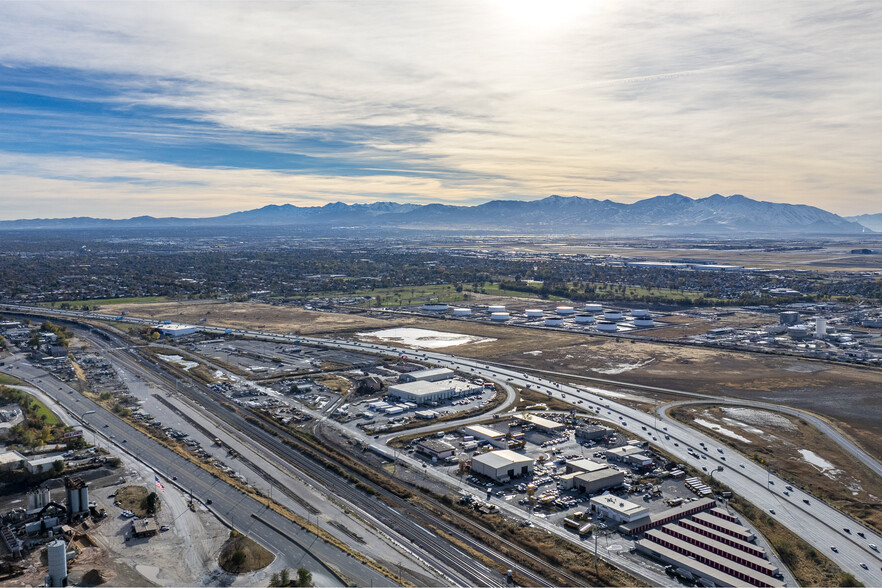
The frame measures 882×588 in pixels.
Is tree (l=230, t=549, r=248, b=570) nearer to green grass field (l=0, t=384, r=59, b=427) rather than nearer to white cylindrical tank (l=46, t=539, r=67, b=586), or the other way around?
white cylindrical tank (l=46, t=539, r=67, b=586)

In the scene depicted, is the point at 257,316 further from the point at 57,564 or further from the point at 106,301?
the point at 57,564

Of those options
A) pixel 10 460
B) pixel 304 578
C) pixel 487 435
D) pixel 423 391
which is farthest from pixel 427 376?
pixel 304 578

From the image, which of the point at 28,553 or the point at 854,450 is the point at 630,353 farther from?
the point at 28,553

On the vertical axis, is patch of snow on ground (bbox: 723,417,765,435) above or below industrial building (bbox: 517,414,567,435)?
below

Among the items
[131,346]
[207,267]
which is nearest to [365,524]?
[131,346]

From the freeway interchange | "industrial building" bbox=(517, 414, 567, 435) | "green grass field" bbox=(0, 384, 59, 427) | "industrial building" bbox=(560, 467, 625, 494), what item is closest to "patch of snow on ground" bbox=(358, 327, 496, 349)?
the freeway interchange

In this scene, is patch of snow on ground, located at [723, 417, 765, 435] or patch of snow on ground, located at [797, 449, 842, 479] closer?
patch of snow on ground, located at [797, 449, 842, 479]

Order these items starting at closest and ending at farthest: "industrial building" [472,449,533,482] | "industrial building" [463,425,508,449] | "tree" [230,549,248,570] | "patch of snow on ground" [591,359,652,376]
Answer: "tree" [230,549,248,570]
"industrial building" [472,449,533,482]
"industrial building" [463,425,508,449]
"patch of snow on ground" [591,359,652,376]

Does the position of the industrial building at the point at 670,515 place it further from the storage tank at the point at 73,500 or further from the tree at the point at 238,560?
the storage tank at the point at 73,500

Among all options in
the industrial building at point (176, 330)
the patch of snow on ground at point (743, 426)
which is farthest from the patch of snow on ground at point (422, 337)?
the patch of snow on ground at point (743, 426)
